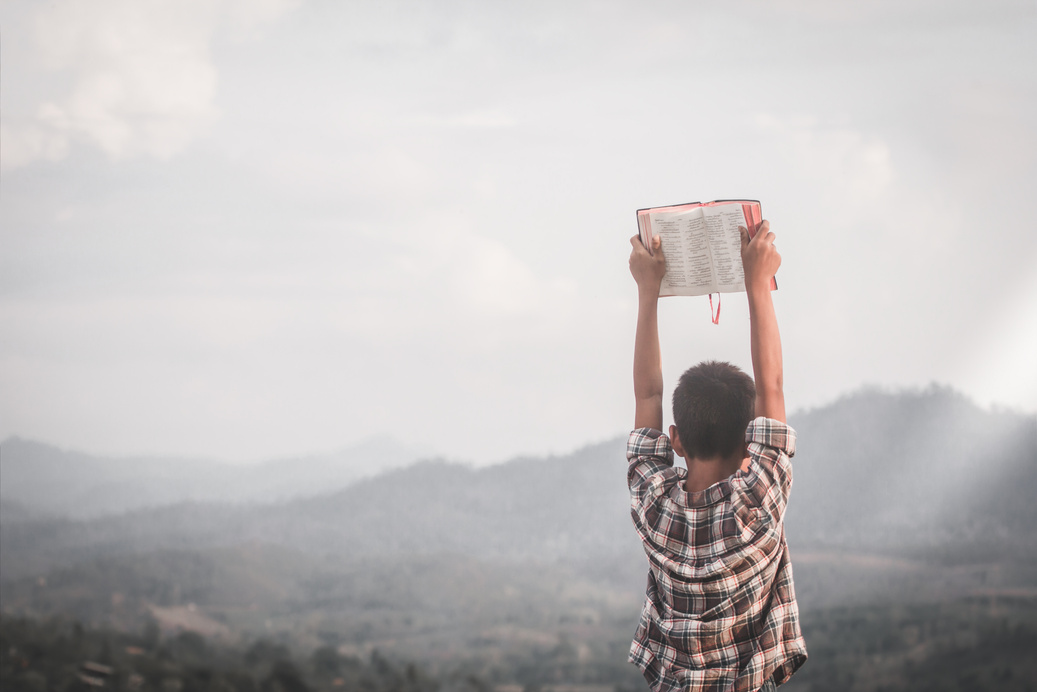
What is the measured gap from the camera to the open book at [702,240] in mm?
1130

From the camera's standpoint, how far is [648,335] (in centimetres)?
120

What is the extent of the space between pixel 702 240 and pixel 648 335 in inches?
6.2

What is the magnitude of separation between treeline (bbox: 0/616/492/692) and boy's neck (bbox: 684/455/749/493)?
2416 millimetres

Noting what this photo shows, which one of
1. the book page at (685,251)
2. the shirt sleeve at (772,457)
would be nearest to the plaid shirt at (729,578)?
the shirt sleeve at (772,457)

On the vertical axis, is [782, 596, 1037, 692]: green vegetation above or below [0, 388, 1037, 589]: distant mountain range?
below

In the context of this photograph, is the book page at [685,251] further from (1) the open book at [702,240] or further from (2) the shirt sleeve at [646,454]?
(2) the shirt sleeve at [646,454]

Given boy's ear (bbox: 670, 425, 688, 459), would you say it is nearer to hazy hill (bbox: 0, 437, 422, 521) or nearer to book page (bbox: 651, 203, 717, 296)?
book page (bbox: 651, 203, 717, 296)

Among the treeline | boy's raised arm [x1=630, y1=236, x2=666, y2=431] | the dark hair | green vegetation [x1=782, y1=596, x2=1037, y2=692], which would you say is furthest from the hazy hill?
the dark hair

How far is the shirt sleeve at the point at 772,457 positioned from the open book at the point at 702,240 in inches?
8.8

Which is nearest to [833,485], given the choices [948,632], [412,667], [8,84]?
[948,632]

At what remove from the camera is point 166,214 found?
3.39 m

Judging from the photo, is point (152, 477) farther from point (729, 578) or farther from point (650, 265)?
point (729, 578)

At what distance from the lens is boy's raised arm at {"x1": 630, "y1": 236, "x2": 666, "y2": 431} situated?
1184 mm

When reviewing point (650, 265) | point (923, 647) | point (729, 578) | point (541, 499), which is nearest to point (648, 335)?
point (650, 265)
